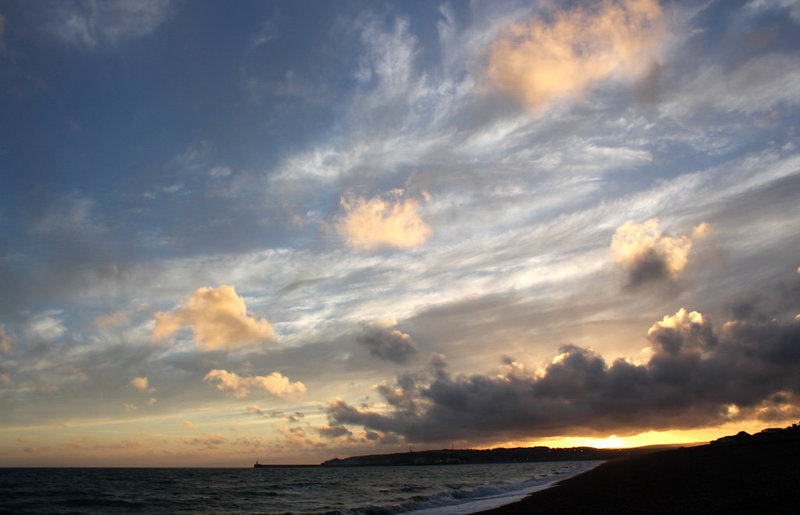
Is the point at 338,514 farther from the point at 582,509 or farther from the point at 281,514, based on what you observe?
the point at 582,509

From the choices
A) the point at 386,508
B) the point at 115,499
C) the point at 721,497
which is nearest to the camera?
the point at 721,497

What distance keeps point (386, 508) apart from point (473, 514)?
9291 mm

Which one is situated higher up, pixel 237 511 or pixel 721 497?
pixel 721 497

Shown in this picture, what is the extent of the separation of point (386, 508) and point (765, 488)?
27.1 meters

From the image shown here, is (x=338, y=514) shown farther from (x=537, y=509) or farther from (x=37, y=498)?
(x=37, y=498)

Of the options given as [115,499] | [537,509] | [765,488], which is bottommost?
[115,499]

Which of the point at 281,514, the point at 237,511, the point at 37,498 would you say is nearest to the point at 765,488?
the point at 281,514

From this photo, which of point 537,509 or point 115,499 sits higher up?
point 537,509

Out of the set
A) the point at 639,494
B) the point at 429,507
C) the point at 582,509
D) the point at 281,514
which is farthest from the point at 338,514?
the point at 639,494

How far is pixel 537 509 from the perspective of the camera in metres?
31.3

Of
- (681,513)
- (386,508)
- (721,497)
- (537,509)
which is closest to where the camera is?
(681,513)

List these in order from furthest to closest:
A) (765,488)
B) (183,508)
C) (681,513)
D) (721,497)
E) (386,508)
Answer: (183,508)
(386,508)
(765,488)
(721,497)
(681,513)

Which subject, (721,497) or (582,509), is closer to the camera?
(721,497)

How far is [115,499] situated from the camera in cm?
5375
